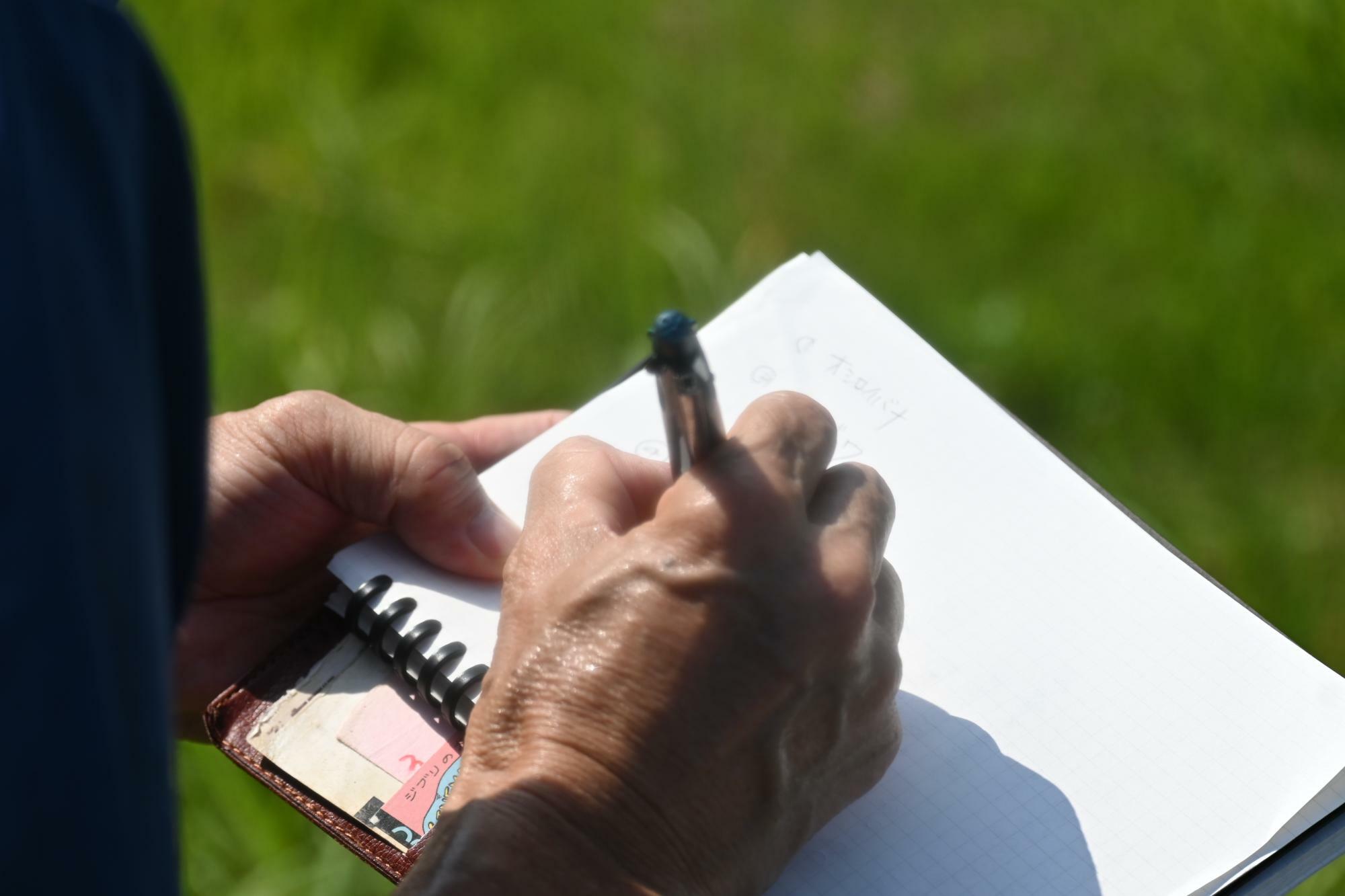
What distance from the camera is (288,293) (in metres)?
2.41

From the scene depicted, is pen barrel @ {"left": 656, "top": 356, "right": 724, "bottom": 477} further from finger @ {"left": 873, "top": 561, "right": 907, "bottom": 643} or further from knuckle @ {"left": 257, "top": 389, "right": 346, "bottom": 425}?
knuckle @ {"left": 257, "top": 389, "right": 346, "bottom": 425}

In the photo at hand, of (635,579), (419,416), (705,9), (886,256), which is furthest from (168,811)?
(705,9)

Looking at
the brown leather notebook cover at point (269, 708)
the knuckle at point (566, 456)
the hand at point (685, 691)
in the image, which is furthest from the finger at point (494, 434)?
the hand at point (685, 691)

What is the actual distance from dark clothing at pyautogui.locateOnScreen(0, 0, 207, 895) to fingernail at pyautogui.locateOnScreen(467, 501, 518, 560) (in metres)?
0.58

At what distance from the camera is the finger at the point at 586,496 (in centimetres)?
92

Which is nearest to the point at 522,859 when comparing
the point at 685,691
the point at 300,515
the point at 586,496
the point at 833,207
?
the point at 685,691

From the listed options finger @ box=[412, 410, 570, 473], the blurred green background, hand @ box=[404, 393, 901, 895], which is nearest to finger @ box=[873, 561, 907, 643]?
hand @ box=[404, 393, 901, 895]

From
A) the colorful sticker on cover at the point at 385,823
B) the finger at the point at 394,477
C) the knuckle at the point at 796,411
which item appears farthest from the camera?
the finger at the point at 394,477

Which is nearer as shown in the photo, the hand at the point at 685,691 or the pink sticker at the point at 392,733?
the hand at the point at 685,691

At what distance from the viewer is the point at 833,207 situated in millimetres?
2430

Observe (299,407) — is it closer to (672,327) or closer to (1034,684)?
(672,327)

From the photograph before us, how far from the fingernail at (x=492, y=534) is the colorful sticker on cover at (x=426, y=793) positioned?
17 centimetres

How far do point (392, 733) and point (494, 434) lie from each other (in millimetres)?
380

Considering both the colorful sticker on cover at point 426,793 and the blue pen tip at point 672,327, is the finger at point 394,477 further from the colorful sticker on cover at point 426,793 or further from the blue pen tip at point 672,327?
the blue pen tip at point 672,327
